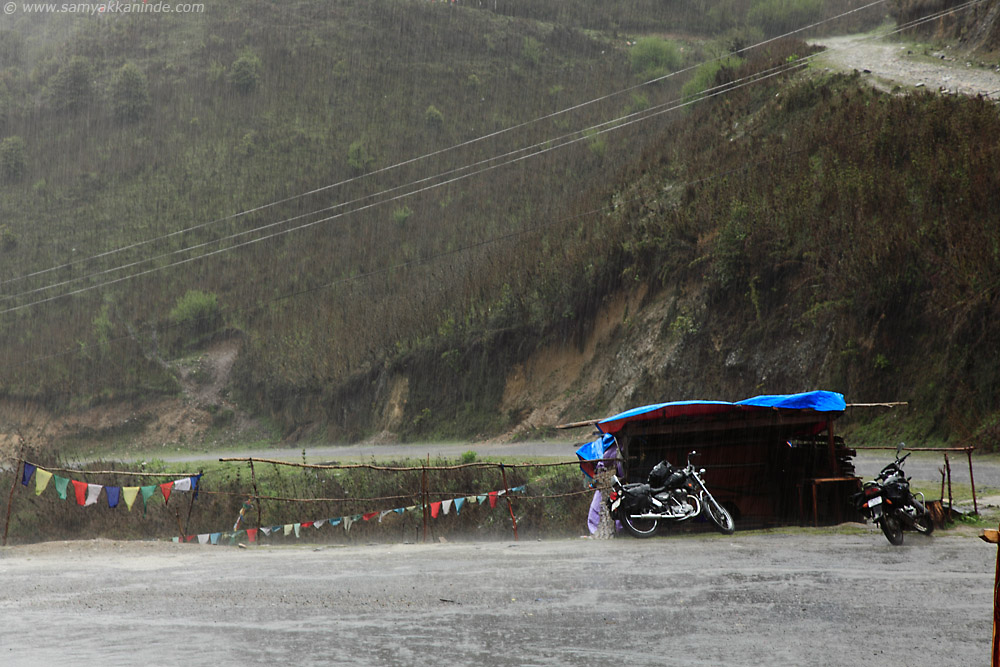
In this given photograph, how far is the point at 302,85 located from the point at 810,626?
269 ft

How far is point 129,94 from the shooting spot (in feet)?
270

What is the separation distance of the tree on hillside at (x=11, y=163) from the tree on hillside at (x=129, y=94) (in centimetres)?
933

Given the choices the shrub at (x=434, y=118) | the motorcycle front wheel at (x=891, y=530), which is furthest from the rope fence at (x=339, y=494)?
the shrub at (x=434, y=118)

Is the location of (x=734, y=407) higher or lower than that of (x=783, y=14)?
lower

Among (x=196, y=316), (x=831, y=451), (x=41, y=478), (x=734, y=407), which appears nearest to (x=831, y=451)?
(x=831, y=451)

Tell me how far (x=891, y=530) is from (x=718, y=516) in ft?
8.95

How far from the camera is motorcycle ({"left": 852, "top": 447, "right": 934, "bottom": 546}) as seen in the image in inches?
468

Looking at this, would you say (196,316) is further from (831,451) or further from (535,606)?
(535,606)

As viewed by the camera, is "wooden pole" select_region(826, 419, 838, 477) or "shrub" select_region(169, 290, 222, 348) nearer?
"wooden pole" select_region(826, 419, 838, 477)

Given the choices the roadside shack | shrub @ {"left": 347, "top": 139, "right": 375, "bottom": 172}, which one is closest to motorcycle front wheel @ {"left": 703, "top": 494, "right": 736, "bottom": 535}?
the roadside shack

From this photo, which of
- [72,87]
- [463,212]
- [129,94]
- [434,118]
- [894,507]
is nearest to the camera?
[894,507]

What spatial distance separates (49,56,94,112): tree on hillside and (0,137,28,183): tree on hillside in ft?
27.6

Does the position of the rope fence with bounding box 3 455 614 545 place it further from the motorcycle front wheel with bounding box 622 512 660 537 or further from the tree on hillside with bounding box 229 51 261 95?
the tree on hillside with bounding box 229 51 261 95

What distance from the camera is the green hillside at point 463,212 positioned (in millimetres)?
24578
